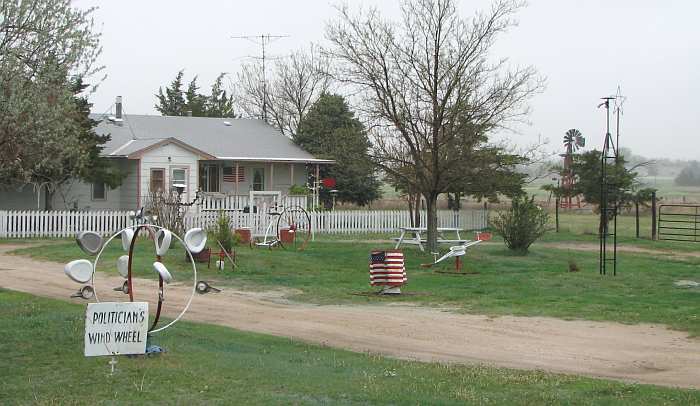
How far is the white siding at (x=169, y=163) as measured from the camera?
37062mm

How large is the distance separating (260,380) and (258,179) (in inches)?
1352

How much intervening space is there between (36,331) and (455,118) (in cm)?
1622

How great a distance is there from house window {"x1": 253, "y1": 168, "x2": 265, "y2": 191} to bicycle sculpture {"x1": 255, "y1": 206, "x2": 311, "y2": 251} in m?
7.02

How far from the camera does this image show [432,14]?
26484 millimetres

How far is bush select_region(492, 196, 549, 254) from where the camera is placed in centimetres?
2858

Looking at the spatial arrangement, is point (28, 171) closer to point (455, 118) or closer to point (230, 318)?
point (230, 318)

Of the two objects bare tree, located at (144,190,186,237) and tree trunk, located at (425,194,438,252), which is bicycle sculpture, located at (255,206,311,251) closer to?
bare tree, located at (144,190,186,237)

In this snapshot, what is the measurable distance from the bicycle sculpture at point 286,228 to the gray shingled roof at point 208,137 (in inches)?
229

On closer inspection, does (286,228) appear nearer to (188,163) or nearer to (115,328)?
(188,163)

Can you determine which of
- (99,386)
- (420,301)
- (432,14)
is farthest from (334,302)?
(432,14)

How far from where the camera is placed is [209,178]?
41656 millimetres

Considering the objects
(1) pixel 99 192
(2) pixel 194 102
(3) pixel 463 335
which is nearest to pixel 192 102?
(2) pixel 194 102

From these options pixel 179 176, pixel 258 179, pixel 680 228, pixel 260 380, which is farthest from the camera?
pixel 258 179

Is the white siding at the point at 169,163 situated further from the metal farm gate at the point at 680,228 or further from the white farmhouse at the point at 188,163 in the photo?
the metal farm gate at the point at 680,228
